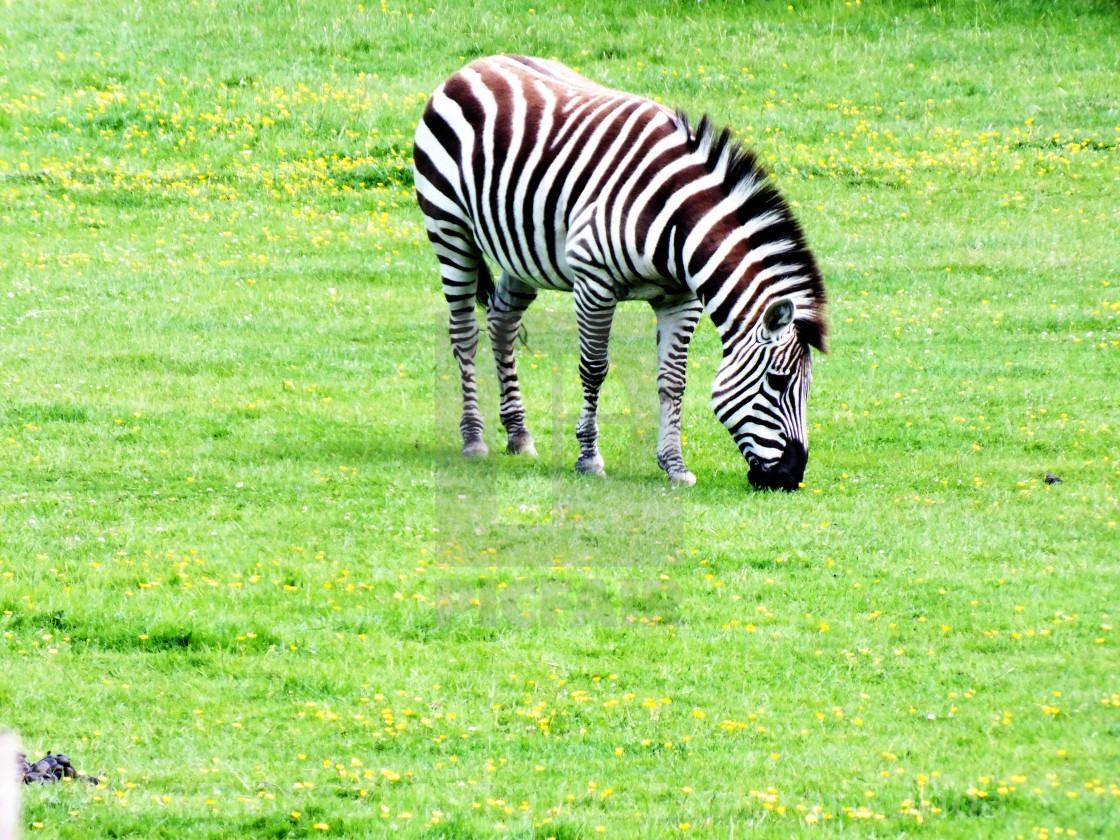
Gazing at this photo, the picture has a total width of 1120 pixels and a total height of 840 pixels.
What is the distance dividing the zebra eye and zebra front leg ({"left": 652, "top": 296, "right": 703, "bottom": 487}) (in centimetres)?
118

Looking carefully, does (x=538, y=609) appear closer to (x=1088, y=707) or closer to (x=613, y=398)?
(x=1088, y=707)

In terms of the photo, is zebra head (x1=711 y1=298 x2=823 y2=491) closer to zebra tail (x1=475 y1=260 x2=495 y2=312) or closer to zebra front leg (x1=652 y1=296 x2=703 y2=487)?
zebra front leg (x1=652 y1=296 x2=703 y2=487)

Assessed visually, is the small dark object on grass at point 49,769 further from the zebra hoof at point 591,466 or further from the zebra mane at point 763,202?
the zebra mane at point 763,202

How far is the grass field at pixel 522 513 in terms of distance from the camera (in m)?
6.99

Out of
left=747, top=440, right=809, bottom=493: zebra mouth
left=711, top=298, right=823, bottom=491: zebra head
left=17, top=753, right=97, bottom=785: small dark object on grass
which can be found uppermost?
left=711, top=298, right=823, bottom=491: zebra head

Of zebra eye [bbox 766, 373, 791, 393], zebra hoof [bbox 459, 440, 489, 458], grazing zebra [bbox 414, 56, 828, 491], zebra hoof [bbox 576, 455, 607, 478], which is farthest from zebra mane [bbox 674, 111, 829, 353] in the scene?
zebra hoof [bbox 459, 440, 489, 458]

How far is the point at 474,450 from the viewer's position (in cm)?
1330

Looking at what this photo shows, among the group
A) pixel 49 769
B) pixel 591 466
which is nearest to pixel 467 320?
pixel 591 466

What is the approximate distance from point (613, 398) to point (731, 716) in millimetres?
7719

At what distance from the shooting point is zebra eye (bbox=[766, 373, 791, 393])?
11.0 meters

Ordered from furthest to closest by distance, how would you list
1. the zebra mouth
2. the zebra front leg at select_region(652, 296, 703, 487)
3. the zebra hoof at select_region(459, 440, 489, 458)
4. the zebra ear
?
the zebra hoof at select_region(459, 440, 489, 458) < the zebra front leg at select_region(652, 296, 703, 487) < the zebra mouth < the zebra ear

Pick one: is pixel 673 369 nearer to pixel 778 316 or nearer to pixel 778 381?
pixel 778 381

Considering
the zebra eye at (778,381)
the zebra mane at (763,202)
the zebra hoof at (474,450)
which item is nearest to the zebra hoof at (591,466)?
the zebra hoof at (474,450)

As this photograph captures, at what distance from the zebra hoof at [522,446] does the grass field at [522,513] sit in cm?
33
